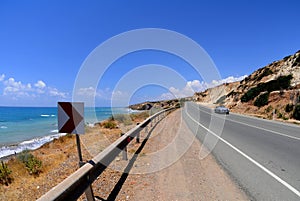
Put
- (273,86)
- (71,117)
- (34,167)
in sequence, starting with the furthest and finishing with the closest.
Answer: (273,86), (34,167), (71,117)

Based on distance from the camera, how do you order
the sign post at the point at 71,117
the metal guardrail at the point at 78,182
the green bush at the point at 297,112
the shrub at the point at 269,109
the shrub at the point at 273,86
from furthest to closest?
the shrub at the point at 273,86 < the shrub at the point at 269,109 < the green bush at the point at 297,112 < the sign post at the point at 71,117 < the metal guardrail at the point at 78,182

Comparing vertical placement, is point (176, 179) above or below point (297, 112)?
below

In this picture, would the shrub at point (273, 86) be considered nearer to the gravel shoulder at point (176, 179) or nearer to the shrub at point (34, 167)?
the gravel shoulder at point (176, 179)

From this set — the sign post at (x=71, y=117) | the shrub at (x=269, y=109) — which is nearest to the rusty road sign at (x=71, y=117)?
the sign post at (x=71, y=117)

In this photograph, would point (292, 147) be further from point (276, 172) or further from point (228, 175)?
point (228, 175)

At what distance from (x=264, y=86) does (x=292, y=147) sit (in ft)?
115

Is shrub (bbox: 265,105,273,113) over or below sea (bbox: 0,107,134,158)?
over

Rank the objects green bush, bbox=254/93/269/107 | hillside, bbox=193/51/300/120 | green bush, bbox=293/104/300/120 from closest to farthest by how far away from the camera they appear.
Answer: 1. green bush, bbox=293/104/300/120
2. hillside, bbox=193/51/300/120
3. green bush, bbox=254/93/269/107

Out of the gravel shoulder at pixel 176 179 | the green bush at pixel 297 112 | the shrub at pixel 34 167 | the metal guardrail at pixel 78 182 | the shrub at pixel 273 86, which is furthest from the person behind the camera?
the shrub at pixel 273 86

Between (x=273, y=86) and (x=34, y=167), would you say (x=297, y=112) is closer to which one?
(x=273, y=86)

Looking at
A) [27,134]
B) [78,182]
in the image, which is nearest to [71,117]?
[78,182]

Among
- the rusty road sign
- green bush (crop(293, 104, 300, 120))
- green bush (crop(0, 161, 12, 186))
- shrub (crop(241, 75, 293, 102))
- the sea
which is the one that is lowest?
the sea

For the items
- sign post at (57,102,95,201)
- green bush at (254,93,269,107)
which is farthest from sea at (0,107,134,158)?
green bush at (254,93,269,107)

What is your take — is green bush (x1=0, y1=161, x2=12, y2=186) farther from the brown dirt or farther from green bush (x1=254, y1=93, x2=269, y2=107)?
green bush (x1=254, y1=93, x2=269, y2=107)
